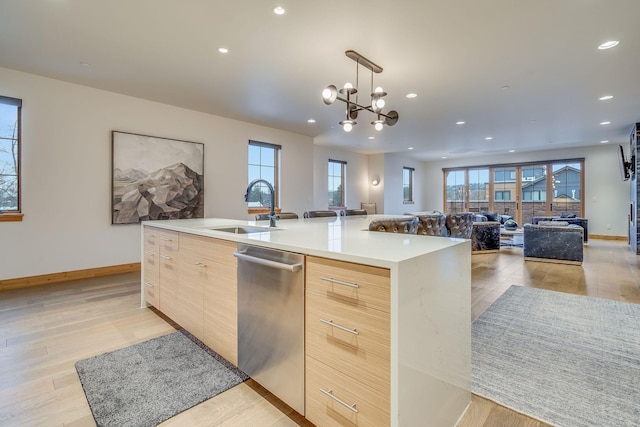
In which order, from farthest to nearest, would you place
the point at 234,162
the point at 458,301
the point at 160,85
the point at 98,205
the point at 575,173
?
1. the point at 575,173
2. the point at 234,162
3. the point at 98,205
4. the point at 160,85
5. the point at 458,301

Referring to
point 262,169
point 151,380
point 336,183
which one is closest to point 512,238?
point 336,183

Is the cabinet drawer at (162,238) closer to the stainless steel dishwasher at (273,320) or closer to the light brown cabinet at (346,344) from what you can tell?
the stainless steel dishwasher at (273,320)

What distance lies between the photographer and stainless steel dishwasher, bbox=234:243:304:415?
142 centimetres

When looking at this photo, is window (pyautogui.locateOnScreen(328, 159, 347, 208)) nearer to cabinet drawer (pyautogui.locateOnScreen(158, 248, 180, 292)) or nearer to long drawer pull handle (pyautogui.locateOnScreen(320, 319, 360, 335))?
cabinet drawer (pyautogui.locateOnScreen(158, 248, 180, 292))

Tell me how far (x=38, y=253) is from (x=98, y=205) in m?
0.89

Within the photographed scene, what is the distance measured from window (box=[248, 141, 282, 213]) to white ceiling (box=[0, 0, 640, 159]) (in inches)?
43.6

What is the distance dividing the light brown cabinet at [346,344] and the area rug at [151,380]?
2.45ft

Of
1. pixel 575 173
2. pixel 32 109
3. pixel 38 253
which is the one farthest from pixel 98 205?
pixel 575 173

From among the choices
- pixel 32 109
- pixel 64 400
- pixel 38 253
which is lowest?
pixel 64 400

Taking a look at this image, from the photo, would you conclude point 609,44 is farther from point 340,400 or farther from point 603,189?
point 603,189

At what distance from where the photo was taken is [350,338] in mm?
1196

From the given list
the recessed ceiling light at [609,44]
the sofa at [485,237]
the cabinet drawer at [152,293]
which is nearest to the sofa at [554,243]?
the sofa at [485,237]

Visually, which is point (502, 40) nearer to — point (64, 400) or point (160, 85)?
point (160, 85)

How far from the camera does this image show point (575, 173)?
29.3ft
